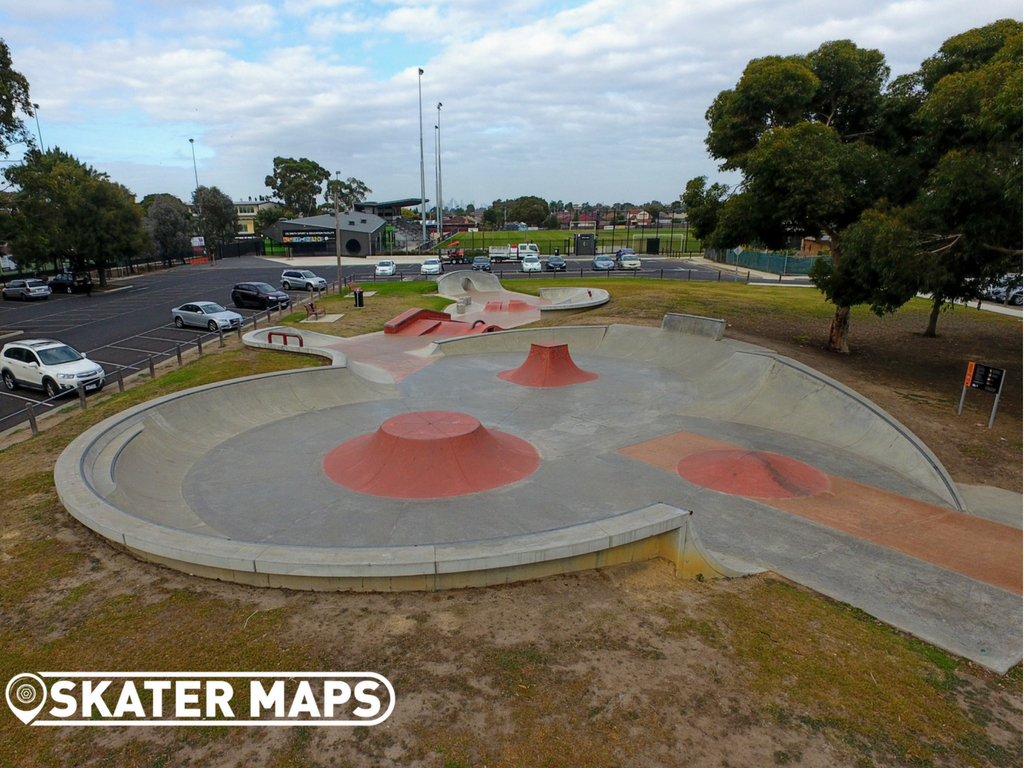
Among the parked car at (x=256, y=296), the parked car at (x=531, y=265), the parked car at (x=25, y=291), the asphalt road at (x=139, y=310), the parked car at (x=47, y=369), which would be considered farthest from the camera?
the parked car at (x=531, y=265)

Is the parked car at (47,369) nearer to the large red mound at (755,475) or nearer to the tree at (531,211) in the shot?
the large red mound at (755,475)

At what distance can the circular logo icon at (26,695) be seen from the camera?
4539 millimetres

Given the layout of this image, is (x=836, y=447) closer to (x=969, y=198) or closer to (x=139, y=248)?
(x=969, y=198)

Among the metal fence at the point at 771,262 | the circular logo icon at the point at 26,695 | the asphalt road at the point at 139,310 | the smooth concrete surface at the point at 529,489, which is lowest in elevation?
the asphalt road at the point at 139,310

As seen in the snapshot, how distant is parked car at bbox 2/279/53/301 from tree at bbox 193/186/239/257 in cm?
4714

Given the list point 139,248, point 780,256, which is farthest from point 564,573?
point 780,256

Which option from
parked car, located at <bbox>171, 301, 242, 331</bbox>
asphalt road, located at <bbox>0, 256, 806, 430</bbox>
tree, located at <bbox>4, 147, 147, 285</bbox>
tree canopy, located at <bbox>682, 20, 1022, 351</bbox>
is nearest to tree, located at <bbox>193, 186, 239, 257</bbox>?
asphalt road, located at <bbox>0, 256, 806, 430</bbox>

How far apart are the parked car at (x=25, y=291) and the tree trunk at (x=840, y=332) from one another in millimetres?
51054

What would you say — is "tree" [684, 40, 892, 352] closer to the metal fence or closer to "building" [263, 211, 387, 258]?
the metal fence

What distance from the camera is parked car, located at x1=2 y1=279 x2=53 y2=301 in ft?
133

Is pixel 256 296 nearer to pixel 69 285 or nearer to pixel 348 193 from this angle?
pixel 69 285

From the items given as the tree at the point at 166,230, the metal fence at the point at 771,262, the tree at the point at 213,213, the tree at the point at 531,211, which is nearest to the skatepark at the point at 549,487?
the metal fence at the point at 771,262

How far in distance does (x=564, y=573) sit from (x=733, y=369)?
12.8 metres

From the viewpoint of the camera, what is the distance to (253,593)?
20.8 feet
